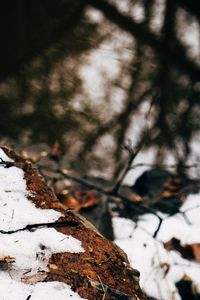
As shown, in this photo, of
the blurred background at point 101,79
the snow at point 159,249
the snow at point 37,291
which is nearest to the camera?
the snow at point 37,291

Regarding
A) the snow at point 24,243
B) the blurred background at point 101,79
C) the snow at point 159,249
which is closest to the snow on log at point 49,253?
the snow at point 24,243

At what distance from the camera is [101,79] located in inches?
124

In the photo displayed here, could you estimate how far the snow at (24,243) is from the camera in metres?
1.12

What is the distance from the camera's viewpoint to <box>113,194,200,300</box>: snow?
1983 mm

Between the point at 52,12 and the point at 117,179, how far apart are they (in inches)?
76.5

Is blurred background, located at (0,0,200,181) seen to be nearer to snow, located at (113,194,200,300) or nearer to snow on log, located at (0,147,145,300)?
snow, located at (113,194,200,300)

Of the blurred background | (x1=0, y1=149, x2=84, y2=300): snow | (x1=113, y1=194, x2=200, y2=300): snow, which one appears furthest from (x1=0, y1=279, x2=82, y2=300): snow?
the blurred background

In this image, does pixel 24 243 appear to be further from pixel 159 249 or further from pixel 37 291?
pixel 159 249

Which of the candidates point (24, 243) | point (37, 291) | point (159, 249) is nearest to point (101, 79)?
point (159, 249)

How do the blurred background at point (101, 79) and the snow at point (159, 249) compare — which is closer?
the snow at point (159, 249)

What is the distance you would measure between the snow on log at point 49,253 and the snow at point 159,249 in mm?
692

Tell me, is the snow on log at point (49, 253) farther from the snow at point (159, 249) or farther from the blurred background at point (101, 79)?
the blurred background at point (101, 79)

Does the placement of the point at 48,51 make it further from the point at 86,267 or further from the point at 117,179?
the point at 86,267

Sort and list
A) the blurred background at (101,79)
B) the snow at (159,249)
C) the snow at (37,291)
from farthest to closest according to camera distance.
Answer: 1. the blurred background at (101,79)
2. the snow at (159,249)
3. the snow at (37,291)
